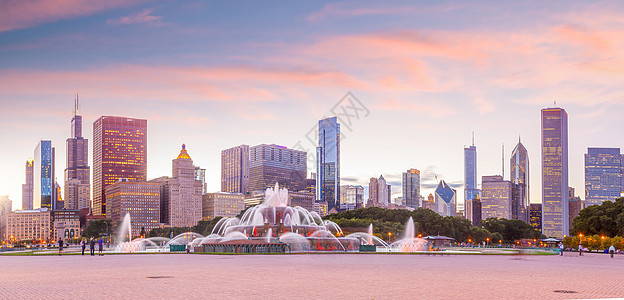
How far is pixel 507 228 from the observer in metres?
156

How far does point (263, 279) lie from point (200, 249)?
30.9 m

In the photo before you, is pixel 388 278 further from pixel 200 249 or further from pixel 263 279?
pixel 200 249

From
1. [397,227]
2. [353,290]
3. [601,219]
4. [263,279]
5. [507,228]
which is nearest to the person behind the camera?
[353,290]

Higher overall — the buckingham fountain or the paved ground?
the paved ground

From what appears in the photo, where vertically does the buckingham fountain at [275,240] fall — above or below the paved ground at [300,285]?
below

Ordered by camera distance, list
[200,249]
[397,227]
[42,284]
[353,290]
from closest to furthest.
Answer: [353,290] < [42,284] < [200,249] < [397,227]

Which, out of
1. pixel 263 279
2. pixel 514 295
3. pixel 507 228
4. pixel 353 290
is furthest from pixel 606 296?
pixel 507 228

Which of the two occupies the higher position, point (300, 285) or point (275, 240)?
point (300, 285)

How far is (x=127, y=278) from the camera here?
2278 centimetres

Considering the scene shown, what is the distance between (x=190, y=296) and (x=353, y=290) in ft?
15.7

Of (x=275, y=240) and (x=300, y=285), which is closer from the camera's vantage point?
(x=300, y=285)

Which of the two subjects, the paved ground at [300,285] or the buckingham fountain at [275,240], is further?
the buckingham fountain at [275,240]

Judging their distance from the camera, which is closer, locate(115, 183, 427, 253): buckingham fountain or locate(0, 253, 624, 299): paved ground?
locate(0, 253, 624, 299): paved ground

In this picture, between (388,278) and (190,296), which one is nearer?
(190,296)
